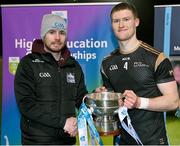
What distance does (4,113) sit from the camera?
330cm

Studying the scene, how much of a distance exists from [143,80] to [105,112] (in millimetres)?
346

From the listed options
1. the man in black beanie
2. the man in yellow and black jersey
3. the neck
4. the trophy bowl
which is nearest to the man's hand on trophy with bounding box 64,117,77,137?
the man in black beanie

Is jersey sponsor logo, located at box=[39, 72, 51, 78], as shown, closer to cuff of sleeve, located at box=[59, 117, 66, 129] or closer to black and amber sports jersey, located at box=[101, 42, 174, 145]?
cuff of sleeve, located at box=[59, 117, 66, 129]

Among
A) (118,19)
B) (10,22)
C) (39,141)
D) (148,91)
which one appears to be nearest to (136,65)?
(148,91)

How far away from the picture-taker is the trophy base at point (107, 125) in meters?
2.12

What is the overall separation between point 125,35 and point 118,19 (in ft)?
0.39

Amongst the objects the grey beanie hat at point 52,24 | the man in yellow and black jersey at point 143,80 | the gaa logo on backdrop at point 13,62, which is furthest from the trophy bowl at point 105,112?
the gaa logo on backdrop at point 13,62

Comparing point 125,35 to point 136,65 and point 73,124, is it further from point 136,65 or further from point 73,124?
point 73,124

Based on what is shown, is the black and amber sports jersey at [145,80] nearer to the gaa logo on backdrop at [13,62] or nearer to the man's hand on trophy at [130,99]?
the man's hand on trophy at [130,99]

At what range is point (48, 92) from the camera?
2.27 meters

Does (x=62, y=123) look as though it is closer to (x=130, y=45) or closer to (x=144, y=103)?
(x=144, y=103)

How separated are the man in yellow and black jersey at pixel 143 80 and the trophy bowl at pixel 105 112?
0.12m

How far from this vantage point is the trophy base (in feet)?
6.97

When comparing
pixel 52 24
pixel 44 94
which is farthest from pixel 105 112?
pixel 52 24
